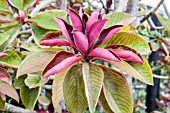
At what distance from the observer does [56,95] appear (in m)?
0.57

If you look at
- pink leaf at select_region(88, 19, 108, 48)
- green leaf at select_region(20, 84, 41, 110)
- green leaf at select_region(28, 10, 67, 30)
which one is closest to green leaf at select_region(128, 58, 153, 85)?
pink leaf at select_region(88, 19, 108, 48)

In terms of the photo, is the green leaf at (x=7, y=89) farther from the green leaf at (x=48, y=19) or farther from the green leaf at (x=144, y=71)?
the green leaf at (x=144, y=71)

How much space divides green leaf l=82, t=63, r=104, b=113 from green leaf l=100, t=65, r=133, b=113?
0.04 m

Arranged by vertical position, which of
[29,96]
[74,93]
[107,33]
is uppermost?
[107,33]

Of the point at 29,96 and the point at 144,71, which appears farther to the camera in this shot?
the point at 29,96

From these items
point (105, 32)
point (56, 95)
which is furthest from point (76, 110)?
point (105, 32)

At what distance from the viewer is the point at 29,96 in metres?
0.79

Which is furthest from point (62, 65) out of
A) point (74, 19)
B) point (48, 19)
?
point (48, 19)

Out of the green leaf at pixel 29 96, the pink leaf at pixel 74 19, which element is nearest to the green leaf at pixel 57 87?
the pink leaf at pixel 74 19

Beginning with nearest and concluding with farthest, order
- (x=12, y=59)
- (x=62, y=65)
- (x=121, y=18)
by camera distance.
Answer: (x=62, y=65), (x=121, y=18), (x=12, y=59)

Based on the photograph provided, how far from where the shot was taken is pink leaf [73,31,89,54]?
51 centimetres

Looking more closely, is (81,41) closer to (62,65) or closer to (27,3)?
(62,65)

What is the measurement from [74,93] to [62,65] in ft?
0.25

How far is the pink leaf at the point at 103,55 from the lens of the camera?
0.49m
